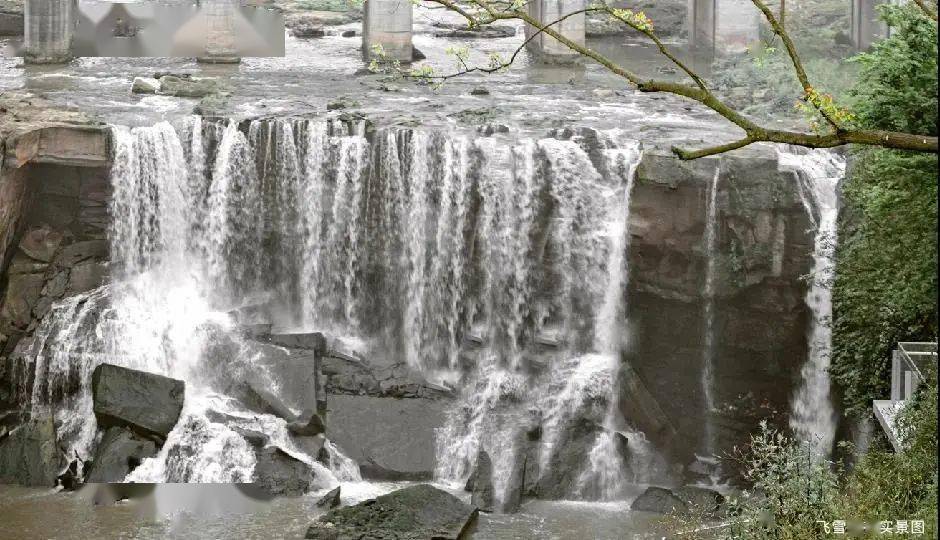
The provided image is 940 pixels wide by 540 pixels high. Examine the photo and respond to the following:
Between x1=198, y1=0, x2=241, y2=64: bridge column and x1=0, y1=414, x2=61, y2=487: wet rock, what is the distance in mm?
18416

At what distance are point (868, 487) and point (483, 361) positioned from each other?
10793mm

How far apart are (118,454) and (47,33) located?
1977 centimetres

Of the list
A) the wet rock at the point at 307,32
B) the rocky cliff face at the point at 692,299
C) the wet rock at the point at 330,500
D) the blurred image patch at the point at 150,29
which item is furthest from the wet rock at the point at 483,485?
the wet rock at the point at 307,32

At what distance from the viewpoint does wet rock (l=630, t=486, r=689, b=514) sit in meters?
23.5

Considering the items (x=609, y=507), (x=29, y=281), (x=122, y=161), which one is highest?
(x=122, y=161)

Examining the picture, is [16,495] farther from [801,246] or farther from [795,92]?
[795,92]

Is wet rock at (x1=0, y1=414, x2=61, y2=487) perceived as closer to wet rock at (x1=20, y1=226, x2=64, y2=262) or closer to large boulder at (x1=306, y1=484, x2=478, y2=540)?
wet rock at (x1=20, y1=226, x2=64, y2=262)

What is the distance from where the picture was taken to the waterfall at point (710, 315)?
26469 mm

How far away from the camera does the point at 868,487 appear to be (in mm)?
18094

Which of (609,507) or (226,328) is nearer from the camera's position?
(609,507)

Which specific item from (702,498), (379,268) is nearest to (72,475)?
(379,268)

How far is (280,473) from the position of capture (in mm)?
24062

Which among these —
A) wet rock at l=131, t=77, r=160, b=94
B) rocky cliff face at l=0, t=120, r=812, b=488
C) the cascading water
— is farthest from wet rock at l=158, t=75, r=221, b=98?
→ the cascading water

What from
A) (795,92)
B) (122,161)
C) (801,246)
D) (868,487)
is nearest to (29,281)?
(122,161)
